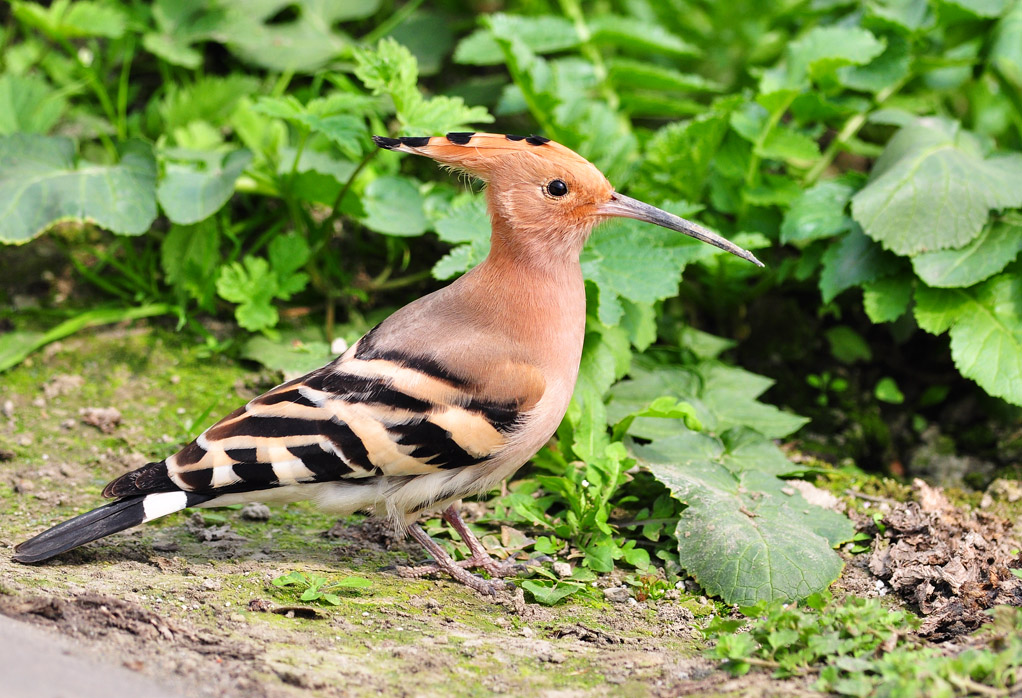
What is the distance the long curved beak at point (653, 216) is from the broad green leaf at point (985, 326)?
1150 millimetres

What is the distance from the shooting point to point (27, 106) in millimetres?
4863

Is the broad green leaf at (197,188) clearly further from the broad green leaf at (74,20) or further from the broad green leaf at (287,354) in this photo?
the broad green leaf at (74,20)

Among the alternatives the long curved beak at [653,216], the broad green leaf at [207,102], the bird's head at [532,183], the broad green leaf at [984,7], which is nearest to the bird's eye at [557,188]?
the bird's head at [532,183]

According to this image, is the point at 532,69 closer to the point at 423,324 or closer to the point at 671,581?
the point at 423,324

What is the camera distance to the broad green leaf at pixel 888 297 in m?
4.02

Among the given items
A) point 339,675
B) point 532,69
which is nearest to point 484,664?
point 339,675

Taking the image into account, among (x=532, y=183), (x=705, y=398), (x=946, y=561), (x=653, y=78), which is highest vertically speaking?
(x=653, y=78)

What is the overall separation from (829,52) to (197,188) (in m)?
2.88

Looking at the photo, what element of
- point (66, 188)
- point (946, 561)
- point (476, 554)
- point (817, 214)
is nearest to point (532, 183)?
point (476, 554)

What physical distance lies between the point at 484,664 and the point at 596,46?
12.6ft

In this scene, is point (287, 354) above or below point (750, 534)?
above

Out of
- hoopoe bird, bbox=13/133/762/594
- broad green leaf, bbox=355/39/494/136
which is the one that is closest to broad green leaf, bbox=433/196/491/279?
broad green leaf, bbox=355/39/494/136

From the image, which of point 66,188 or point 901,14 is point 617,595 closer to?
point 66,188

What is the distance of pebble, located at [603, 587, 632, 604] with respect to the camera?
3.09 metres
